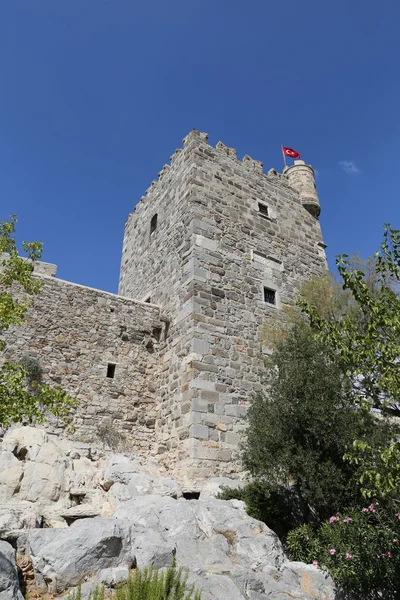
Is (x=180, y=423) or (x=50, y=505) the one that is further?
(x=180, y=423)

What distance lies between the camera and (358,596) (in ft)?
20.7

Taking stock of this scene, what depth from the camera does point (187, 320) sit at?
1095cm

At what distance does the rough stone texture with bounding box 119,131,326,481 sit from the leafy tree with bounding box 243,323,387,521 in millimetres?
1471

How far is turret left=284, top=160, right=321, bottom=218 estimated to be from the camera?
52.2 ft

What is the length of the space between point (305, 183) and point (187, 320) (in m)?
8.26

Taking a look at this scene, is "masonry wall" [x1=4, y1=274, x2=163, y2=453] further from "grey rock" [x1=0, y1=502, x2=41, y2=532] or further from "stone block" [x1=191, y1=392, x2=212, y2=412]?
"grey rock" [x1=0, y1=502, x2=41, y2=532]

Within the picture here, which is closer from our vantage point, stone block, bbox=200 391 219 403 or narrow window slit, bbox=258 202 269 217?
stone block, bbox=200 391 219 403

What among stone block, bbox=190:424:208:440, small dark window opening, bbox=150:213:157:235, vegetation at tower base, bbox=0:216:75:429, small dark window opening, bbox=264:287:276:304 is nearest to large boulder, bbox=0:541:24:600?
vegetation at tower base, bbox=0:216:75:429

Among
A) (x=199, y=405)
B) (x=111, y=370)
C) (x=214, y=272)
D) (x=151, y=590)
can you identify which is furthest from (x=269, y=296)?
(x=151, y=590)

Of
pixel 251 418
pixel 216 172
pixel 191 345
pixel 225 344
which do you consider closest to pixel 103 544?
pixel 251 418

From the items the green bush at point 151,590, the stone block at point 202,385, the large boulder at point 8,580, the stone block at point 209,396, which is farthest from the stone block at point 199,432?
the large boulder at point 8,580

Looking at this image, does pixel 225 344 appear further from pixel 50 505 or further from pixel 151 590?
pixel 151 590

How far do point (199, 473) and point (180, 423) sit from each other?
4.06 ft

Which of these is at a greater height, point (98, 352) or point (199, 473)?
point (98, 352)
